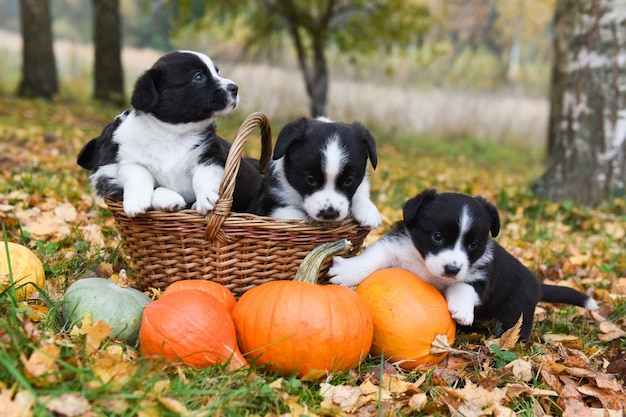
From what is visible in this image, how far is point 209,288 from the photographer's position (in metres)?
2.82

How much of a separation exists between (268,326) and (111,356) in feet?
2.16

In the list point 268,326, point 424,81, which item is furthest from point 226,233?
point 424,81

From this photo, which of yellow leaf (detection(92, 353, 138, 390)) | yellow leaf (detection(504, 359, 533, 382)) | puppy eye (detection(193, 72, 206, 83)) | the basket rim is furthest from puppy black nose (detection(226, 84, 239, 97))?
yellow leaf (detection(504, 359, 533, 382))

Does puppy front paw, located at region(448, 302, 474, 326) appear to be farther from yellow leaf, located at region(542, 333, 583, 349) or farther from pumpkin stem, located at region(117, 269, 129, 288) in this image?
pumpkin stem, located at region(117, 269, 129, 288)

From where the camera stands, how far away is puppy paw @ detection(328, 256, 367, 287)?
3.12 meters

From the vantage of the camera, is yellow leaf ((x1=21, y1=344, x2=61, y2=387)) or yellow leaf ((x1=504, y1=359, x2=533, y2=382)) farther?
yellow leaf ((x1=504, y1=359, x2=533, y2=382))

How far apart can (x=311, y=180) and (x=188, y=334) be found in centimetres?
112

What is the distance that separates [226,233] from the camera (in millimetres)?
2904

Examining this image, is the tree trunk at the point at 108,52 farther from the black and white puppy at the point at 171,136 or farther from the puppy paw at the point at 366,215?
the puppy paw at the point at 366,215

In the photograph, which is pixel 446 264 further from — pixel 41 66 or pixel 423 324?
pixel 41 66

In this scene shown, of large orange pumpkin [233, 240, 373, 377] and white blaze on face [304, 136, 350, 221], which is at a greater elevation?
white blaze on face [304, 136, 350, 221]

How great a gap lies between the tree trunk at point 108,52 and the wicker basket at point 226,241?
1189 centimetres

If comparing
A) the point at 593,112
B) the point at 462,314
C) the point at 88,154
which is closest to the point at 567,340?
the point at 462,314

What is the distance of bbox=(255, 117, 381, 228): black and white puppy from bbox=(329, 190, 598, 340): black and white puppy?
0.71 feet
